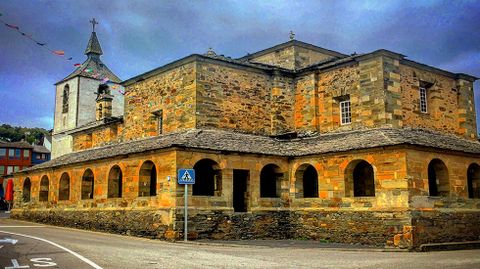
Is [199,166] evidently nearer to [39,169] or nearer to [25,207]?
[39,169]

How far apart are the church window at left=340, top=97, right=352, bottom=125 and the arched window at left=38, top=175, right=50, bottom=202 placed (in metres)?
17.7

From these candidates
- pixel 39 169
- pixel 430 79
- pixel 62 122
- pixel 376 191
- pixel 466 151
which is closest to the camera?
pixel 376 191

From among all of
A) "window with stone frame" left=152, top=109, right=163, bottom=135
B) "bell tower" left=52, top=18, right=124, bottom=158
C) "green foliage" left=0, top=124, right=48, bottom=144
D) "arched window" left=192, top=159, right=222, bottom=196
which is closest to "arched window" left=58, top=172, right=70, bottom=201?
"window with stone frame" left=152, top=109, right=163, bottom=135

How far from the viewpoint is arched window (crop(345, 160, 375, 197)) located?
1891cm

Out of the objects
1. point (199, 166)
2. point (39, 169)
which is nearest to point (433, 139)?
point (199, 166)

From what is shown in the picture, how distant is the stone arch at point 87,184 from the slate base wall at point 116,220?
0.94 m

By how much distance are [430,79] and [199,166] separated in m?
11.3

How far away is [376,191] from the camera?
17797 millimetres

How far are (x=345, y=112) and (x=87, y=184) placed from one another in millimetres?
13269

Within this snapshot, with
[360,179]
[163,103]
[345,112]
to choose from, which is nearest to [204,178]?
[163,103]

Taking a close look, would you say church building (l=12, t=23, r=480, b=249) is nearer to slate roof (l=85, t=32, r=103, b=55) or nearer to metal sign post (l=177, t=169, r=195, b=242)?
metal sign post (l=177, t=169, r=195, b=242)

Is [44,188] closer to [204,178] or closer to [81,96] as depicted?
[204,178]

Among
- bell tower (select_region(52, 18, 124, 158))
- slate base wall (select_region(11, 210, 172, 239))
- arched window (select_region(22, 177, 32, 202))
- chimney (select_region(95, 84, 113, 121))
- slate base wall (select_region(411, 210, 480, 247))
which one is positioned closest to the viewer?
slate base wall (select_region(411, 210, 480, 247))

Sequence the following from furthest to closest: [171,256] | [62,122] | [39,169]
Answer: [62,122] → [39,169] → [171,256]
